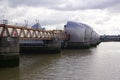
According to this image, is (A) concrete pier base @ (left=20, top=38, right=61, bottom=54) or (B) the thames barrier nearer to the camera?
(B) the thames barrier

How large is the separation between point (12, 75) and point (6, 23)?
1006 cm

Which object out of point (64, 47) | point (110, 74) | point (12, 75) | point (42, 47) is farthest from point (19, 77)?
point (64, 47)

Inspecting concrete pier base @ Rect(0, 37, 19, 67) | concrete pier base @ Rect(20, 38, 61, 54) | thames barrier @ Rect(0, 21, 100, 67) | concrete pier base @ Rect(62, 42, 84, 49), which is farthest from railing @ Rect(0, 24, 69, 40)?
concrete pier base @ Rect(62, 42, 84, 49)

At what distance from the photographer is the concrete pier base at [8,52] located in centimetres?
3562

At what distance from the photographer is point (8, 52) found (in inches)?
1425

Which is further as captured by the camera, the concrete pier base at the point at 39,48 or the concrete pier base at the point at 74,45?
the concrete pier base at the point at 74,45

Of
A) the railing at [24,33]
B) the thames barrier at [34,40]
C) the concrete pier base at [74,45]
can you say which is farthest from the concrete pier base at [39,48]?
the concrete pier base at [74,45]

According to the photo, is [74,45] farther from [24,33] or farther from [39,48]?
[24,33]

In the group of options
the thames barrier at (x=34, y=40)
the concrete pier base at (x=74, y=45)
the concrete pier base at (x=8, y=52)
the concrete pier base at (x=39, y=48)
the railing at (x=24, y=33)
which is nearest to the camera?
the concrete pier base at (x=8, y=52)

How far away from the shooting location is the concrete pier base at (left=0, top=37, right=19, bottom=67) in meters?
35.6

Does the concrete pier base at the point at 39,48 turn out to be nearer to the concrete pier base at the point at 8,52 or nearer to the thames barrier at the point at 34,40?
the thames barrier at the point at 34,40

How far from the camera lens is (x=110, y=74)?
3241 centimetres

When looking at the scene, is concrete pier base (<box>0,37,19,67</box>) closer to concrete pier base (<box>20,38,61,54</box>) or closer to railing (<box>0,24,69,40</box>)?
railing (<box>0,24,69,40</box>)

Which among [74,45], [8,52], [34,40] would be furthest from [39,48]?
[74,45]
